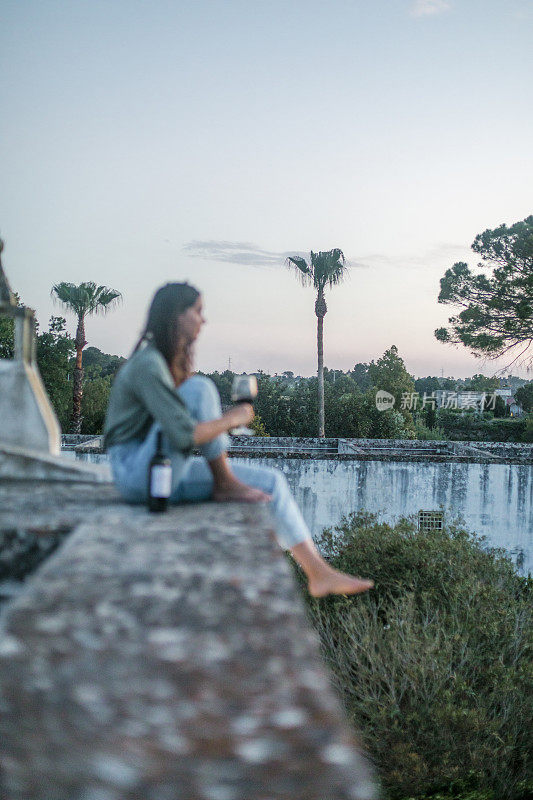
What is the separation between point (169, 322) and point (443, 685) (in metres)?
8.13

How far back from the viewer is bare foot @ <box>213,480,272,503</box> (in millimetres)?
2729

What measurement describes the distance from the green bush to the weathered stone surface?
24.7 ft

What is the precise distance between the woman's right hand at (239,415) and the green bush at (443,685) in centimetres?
680

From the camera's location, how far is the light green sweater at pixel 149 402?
100 inches

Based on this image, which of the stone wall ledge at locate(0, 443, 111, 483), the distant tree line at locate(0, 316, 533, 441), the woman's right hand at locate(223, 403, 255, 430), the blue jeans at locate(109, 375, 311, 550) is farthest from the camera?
the distant tree line at locate(0, 316, 533, 441)

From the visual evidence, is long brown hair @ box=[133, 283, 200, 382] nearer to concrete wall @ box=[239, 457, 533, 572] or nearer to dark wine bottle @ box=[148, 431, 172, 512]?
dark wine bottle @ box=[148, 431, 172, 512]

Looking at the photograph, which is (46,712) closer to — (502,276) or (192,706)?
(192,706)

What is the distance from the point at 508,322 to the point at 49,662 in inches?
1287

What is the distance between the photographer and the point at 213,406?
282 centimetres

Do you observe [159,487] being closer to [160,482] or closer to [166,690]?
[160,482]

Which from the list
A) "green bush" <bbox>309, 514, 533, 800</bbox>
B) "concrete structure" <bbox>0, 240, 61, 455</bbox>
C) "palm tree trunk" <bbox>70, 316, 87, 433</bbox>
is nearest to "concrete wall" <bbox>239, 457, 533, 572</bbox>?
"green bush" <bbox>309, 514, 533, 800</bbox>

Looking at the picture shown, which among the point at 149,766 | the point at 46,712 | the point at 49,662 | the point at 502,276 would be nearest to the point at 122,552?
the point at 49,662

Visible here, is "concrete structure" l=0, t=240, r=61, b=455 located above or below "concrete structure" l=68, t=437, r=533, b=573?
above

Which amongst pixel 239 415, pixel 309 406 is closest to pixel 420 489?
pixel 239 415
